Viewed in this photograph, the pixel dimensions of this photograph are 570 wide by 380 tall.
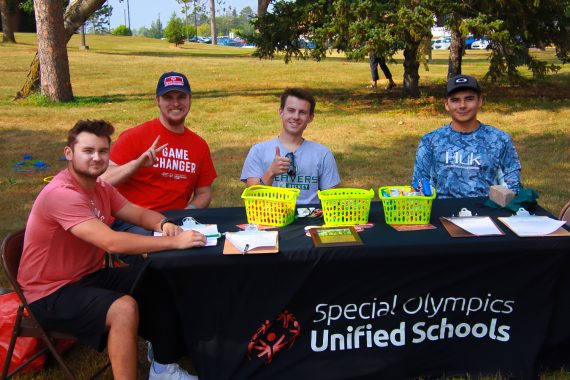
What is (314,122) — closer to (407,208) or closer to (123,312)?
(407,208)

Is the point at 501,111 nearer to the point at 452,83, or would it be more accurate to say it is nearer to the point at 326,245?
Answer: the point at 452,83

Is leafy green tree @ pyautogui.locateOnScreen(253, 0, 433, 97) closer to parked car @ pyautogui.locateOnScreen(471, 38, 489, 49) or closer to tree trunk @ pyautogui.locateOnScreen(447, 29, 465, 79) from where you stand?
tree trunk @ pyautogui.locateOnScreen(447, 29, 465, 79)

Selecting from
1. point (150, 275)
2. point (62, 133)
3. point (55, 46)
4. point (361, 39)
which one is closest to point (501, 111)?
point (361, 39)

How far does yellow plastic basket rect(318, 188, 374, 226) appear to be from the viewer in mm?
3033

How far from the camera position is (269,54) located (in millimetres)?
13883

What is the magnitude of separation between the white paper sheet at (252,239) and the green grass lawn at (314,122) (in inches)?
54.3

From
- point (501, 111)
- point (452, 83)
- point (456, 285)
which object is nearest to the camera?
point (456, 285)

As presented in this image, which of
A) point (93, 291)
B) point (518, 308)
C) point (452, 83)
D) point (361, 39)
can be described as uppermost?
point (361, 39)

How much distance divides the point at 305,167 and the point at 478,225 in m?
1.34

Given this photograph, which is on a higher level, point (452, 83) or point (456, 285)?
point (452, 83)

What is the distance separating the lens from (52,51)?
13656mm

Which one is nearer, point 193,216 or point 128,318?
point 128,318

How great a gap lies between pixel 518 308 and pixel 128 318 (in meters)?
1.92

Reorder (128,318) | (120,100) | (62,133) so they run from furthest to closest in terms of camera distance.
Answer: (120,100) → (62,133) → (128,318)
